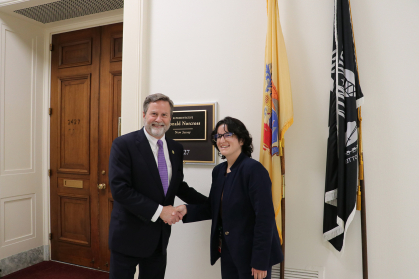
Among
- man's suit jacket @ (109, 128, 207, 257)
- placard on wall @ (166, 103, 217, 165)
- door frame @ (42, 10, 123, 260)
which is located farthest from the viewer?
door frame @ (42, 10, 123, 260)

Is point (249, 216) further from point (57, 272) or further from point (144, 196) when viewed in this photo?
point (57, 272)

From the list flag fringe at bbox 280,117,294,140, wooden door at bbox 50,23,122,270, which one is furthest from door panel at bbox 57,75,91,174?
flag fringe at bbox 280,117,294,140

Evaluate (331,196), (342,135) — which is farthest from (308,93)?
(331,196)

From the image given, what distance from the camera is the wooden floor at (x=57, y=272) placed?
286 centimetres

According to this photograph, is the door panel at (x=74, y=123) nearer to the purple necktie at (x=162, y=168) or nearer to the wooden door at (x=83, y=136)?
the wooden door at (x=83, y=136)

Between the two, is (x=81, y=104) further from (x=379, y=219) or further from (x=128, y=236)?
(x=379, y=219)

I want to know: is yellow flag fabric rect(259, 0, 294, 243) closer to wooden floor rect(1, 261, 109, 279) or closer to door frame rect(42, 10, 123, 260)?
wooden floor rect(1, 261, 109, 279)

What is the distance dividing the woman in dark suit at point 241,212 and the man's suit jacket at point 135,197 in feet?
1.21

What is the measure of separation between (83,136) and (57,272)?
58.8 inches

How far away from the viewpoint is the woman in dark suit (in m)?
1.50

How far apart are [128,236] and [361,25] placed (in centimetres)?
214

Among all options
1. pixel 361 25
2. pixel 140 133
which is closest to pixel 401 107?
pixel 361 25

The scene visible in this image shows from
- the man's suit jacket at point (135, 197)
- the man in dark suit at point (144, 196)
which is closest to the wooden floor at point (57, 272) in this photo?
Result: the man in dark suit at point (144, 196)

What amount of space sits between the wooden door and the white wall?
0.73 m
